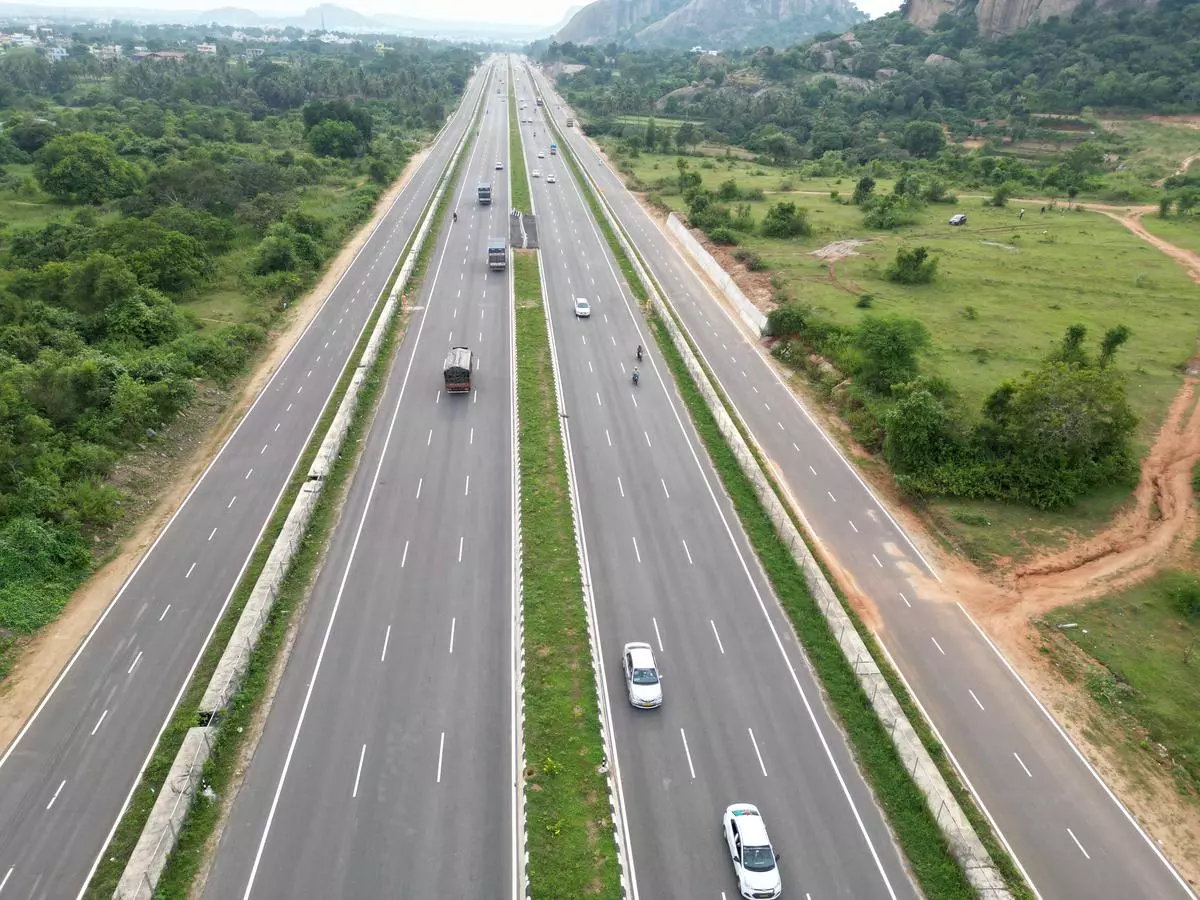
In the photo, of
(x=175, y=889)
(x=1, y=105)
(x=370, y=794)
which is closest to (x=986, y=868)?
Answer: (x=370, y=794)

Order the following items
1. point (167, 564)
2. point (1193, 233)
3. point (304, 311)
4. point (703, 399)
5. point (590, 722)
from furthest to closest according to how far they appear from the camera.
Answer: point (1193, 233), point (304, 311), point (703, 399), point (167, 564), point (590, 722)

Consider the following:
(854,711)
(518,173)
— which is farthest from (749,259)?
(854,711)

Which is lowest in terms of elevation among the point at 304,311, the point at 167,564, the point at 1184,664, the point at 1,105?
the point at 1184,664

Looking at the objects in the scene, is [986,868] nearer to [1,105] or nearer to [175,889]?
[175,889]

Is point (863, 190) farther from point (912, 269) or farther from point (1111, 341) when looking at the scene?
point (1111, 341)

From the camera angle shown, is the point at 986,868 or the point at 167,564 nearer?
the point at 986,868

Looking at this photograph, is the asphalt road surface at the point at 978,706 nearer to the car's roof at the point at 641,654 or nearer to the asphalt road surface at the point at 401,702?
the car's roof at the point at 641,654

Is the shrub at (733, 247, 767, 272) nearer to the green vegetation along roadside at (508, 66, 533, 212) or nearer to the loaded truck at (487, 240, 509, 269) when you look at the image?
the loaded truck at (487, 240, 509, 269)

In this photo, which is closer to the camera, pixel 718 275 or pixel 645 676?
pixel 645 676
